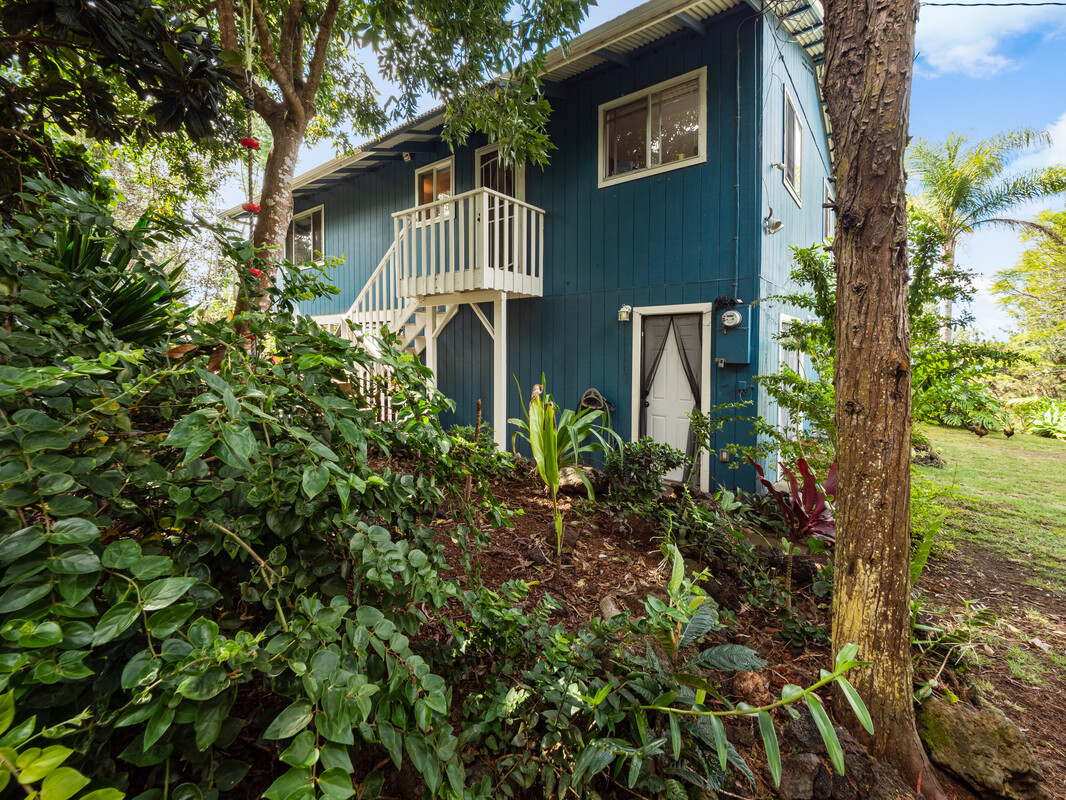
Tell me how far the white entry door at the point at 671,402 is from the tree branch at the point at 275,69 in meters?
4.14

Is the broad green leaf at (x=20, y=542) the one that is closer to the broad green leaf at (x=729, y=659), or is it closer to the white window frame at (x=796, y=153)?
the broad green leaf at (x=729, y=659)

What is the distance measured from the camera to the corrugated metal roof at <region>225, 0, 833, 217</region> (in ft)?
14.5

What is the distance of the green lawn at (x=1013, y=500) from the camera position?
3.38m

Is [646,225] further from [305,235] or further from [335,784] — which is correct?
[305,235]

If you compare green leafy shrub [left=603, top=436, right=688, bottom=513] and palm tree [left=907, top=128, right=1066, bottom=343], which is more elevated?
palm tree [left=907, top=128, right=1066, bottom=343]

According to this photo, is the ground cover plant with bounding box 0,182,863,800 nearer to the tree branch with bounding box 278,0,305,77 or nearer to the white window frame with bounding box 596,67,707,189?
the tree branch with bounding box 278,0,305,77

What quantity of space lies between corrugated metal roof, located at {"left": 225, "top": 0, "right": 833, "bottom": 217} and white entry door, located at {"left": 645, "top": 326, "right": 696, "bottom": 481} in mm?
2973

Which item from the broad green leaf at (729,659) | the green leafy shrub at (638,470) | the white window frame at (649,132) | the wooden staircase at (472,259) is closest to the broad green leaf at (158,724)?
the broad green leaf at (729,659)

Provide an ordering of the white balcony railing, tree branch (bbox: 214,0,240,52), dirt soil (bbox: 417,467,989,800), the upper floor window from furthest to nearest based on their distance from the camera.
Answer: the upper floor window < the white balcony railing < tree branch (bbox: 214,0,240,52) < dirt soil (bbox: 417,467,989,800)

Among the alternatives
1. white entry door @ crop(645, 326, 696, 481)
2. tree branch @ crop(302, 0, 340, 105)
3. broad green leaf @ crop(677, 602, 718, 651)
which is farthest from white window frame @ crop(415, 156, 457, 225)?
broad green leaf @ crop(677, 602, 718, 651)

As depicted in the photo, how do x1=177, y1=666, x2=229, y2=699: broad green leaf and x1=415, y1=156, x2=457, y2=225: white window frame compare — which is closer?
Answer: x1=177, y1=666, x2=229, y2=699: broad green leaf

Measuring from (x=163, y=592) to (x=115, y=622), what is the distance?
5 centimetres

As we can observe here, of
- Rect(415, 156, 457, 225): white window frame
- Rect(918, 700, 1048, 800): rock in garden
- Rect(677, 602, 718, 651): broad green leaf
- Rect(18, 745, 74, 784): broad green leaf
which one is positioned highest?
Rect(415, 156, 457, 225): white window frame

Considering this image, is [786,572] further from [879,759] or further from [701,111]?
[701,111]
